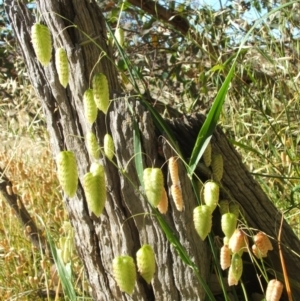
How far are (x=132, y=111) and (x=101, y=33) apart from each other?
24 cm

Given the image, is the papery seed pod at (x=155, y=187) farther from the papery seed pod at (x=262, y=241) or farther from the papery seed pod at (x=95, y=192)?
the papery seed pod at (x=262, y=241)

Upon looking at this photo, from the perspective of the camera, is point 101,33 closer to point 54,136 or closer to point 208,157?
point 54,136

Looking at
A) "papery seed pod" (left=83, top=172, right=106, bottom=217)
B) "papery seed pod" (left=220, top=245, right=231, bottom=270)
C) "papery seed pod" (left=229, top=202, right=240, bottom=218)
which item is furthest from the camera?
"papery seed pod" (left=229, top=202, right=240, bottom=218)

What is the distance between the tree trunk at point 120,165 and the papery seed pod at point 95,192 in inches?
11.8

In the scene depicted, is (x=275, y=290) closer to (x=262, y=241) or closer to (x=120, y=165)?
(x=262, y=241)

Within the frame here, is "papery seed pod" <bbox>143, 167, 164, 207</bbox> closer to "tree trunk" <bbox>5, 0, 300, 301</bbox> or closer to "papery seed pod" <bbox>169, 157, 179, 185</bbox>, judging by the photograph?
"papery seed pod" <bbox>169, 157, 179, 185</bbox>

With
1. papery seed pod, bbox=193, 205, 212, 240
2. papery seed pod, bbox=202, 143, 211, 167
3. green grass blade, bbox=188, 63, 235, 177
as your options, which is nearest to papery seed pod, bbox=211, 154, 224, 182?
papery seed pod, bbox=202, 143, 211, 167

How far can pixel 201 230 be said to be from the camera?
105cm

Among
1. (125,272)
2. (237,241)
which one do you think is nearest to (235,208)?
(237,241)

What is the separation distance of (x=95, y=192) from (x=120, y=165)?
338 mm

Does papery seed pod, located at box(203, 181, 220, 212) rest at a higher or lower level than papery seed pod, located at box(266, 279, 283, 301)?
higher

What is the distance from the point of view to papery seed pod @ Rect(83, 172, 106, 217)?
3.28ft

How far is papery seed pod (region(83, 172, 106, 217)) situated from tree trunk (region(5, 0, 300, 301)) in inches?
11.8

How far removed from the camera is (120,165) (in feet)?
4.40
